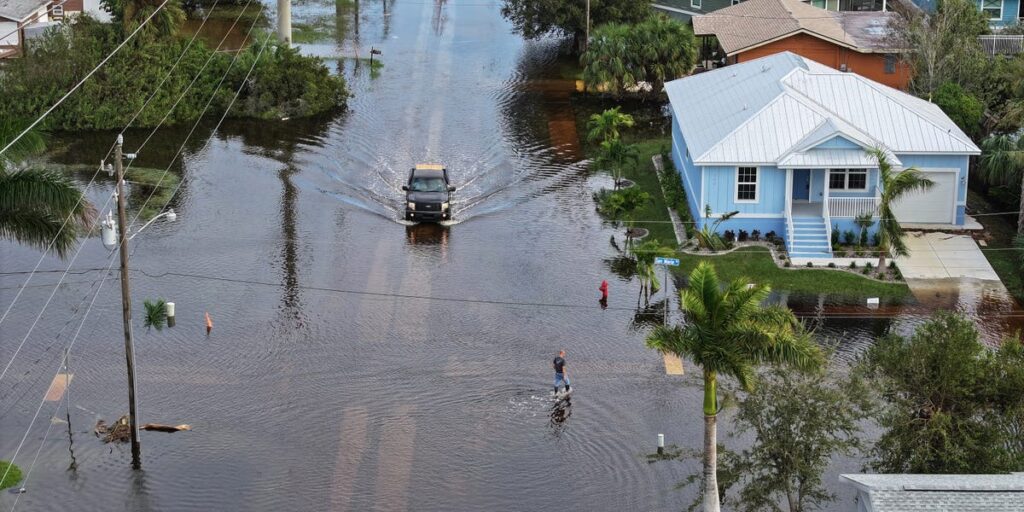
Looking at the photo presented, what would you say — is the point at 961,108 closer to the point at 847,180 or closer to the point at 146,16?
the point at 847,180

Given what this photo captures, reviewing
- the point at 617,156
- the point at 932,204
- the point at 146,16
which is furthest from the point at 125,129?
the point at 932,204

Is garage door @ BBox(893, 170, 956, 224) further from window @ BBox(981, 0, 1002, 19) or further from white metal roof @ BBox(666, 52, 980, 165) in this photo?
window @ BBox(981, 0, 1002, 19)

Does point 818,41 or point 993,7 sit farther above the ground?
point 993,7

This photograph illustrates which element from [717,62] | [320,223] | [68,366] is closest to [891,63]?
[717,62]

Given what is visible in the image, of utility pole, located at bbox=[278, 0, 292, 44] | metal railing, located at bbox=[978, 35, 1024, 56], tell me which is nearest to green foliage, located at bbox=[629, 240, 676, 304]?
metal railing, located at bbox=[978, 35, 1024, 56]

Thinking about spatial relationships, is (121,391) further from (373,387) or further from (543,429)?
(543,429)
